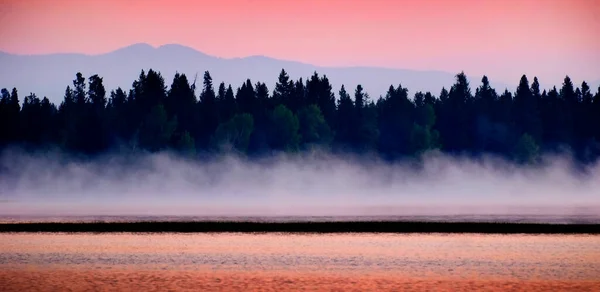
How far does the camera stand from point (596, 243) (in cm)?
5388

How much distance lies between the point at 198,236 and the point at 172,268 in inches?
745

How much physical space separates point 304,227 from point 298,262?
23505 millimetres

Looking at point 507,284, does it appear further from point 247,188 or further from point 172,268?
point 247,188

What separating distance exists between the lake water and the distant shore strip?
3.59 metres

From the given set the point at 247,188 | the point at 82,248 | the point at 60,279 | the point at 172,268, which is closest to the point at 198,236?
the point at 82,248

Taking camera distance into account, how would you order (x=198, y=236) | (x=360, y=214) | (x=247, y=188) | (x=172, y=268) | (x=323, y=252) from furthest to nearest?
(x=247, y=188), (x=360, y=214), (x=198, y=236), (x=323, y=252), (x=172, y=268)

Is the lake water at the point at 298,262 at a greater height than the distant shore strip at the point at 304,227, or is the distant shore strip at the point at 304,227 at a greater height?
the distant shore strip at the point at 304,227

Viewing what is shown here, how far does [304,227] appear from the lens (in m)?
69.7

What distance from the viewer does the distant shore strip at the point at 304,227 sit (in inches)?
2594

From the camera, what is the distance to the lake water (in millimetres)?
37844

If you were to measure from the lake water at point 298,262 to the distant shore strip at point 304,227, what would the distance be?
3.59 metres

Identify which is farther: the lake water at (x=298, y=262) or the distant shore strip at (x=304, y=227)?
the distant shore strip at (x=304, y=227)

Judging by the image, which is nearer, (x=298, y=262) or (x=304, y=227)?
(x=298, y=262)

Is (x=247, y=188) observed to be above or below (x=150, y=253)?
above
